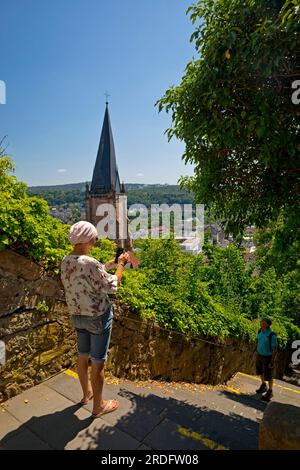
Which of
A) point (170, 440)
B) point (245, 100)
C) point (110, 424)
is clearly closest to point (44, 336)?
point (110, 424)

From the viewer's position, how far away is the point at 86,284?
7.77 ft

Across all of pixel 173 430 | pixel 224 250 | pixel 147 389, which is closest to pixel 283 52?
pixel 173 430

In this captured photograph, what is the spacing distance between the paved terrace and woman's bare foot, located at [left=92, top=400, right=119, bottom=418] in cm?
4

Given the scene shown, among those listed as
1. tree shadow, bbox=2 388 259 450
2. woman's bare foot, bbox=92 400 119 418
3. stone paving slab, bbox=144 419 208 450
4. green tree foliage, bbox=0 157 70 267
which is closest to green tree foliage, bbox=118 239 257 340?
green tree foliage, bbox=0 157 70 267

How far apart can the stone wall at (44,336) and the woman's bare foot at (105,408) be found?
Answer: 33.6 inches

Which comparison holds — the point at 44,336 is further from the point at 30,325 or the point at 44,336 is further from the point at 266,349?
the point at 266,349

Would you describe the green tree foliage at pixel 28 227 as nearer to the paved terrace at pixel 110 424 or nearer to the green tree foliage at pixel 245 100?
the paved terrace at pixel 110 424

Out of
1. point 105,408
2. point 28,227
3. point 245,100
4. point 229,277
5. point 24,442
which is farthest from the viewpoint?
point 229,277

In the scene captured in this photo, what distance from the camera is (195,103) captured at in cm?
352

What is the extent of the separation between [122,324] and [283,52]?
3.67 m

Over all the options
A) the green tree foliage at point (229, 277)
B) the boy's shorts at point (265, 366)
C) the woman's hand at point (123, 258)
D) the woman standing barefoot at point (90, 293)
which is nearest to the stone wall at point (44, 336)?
the woman standing barefoot at point (90, 293)

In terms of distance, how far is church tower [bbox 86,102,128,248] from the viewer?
40.5 meters

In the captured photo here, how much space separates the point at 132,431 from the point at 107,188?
3999cm

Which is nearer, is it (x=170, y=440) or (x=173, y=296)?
(x=170, y=440)
